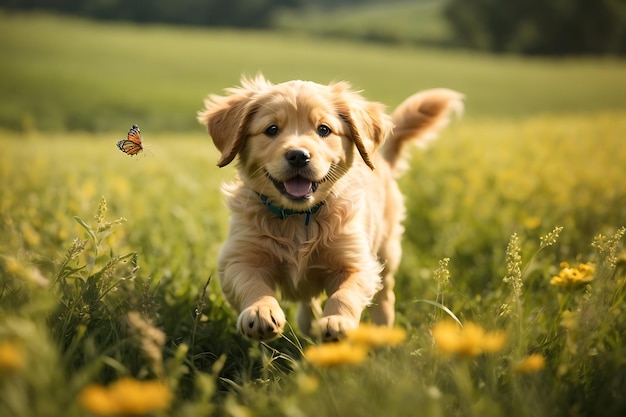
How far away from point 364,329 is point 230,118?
6.31 feet

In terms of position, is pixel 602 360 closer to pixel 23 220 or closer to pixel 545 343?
pixel 545 343

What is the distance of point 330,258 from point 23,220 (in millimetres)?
2379

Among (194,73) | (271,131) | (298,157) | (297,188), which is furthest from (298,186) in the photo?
(194,73)

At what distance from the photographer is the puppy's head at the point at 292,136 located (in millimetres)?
3025

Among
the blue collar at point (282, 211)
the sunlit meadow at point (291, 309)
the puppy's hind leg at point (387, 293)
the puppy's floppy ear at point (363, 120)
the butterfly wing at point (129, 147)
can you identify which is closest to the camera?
the sunlit meadow at point (291, 309)

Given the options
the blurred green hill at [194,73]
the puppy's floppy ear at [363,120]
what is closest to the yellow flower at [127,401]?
the puppy's floppy ear at [363,120]

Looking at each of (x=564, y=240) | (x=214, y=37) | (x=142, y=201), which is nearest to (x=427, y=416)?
(x=564, y=240)

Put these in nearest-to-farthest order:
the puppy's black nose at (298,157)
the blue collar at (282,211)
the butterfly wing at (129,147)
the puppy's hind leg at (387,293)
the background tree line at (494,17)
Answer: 1. the butterfly wing at (129,147)
2. the puppy's black nose at (298,157)
3. the blue collar at (282,211)
4. the puppy's hind leg at (387,293)
5. the background tree line at (494,17)

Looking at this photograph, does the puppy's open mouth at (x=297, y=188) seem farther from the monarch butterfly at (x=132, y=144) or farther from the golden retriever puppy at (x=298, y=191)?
the monarch butterfly at (x=132, y=144)

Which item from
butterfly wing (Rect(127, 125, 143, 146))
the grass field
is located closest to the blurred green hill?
the grass field

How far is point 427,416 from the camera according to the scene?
1.61 meters

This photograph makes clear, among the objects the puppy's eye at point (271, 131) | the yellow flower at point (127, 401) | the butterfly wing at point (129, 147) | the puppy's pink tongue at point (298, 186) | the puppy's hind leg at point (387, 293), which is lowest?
the puppy's hind leg at point (387, 293)

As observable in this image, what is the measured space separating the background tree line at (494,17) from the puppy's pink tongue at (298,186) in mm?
40410

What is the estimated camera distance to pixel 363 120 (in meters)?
3.43
